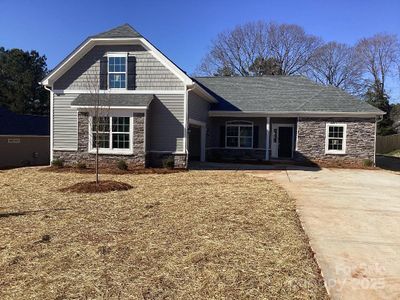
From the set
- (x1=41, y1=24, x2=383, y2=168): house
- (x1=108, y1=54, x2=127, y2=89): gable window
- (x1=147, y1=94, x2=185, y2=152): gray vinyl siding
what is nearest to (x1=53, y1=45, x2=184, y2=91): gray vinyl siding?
(x1=41, y1=24, x2=383, y2=168): house

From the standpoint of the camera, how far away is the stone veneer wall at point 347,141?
20891mm

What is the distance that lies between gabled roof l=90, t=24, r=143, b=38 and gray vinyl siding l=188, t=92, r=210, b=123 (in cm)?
365

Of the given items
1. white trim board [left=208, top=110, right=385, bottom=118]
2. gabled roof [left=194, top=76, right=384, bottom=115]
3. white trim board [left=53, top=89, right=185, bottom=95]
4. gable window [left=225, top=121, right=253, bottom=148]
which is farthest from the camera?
gable window [left=225, top=121, right=253, bottom=148]

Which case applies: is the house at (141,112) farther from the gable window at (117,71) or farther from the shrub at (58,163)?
the shrub at (58,163)

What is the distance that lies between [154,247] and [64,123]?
45.6 feet

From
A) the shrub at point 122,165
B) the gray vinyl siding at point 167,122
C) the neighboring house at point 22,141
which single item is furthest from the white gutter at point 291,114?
the neighboring house at point 22,141

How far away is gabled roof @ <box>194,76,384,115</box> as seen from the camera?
2150 cm

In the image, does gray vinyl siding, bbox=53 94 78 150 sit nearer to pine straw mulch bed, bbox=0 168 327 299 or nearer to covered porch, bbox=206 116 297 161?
covered porch, bbox=206 116 297 161

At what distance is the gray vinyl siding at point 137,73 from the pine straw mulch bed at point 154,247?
8.25 meters

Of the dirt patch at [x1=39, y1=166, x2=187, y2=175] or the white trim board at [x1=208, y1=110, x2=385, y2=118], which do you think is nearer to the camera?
the dirt patch at [x1=39, y1=166, x2=187, y2=175]

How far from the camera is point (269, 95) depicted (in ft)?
79.0

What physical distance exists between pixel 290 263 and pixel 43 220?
4.78 meters

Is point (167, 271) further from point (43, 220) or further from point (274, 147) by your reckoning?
point (274, 147)

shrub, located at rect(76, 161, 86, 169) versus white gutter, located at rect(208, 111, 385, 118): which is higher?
white gutter, located at rect(208, 111, 385, 118)
